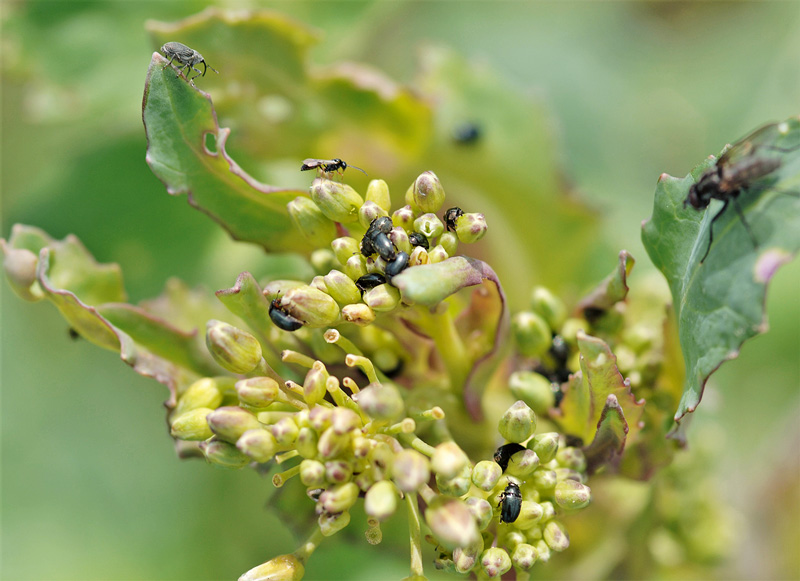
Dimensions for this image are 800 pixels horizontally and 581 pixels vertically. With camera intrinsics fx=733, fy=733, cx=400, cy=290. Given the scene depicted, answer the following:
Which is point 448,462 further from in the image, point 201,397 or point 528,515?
point 201,397

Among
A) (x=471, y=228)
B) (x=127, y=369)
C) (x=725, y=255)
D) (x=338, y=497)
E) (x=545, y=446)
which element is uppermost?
(x=725, y=255)

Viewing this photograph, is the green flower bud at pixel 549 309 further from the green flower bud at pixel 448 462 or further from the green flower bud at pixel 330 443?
the green flower bud at pixel 330 443

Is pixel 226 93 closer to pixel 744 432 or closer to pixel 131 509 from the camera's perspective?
pixel 131 509

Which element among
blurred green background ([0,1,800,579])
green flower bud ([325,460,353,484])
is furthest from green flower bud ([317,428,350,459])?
blurred green background ([0,1,800,579])

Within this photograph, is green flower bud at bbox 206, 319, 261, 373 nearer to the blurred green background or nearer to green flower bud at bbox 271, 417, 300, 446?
green flower bud at bbox 271, 417, 300, 446

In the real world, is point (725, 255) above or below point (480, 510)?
above

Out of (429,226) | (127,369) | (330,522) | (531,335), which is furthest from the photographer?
(127,369)

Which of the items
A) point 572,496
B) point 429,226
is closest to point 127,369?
point 429,226
